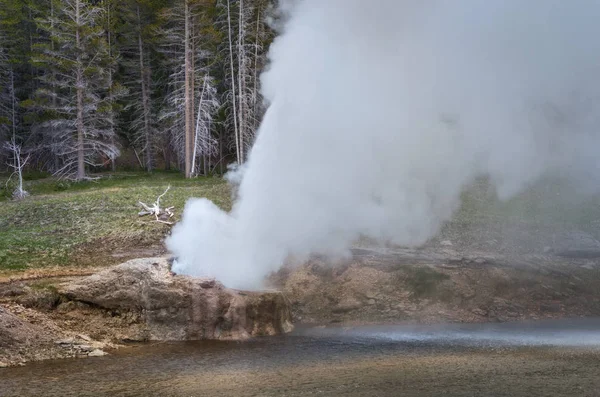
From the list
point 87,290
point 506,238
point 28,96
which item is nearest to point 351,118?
point 506,238

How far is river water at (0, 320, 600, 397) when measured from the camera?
823cm

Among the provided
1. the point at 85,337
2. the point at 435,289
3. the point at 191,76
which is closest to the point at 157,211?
the point at 85,337

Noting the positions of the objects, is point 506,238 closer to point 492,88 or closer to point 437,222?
point 437,222

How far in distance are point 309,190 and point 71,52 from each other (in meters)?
23.9

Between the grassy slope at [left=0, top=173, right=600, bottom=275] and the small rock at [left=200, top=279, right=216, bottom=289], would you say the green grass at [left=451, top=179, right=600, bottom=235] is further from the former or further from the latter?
the small rock at [left=200, top=279, right=216, bottom=289]

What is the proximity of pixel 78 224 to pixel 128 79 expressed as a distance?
2612 cm

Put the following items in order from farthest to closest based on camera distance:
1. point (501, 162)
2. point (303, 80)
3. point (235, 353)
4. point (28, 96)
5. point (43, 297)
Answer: point (28, 96) → point (501, 162) → point (303, 80) → point (43, 297) → point (235, 353)

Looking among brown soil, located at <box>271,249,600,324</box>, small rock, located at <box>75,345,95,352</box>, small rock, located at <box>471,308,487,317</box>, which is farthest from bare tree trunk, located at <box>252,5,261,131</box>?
small rock, located at <box>75,345,95,352</box>

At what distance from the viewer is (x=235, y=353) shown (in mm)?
10820

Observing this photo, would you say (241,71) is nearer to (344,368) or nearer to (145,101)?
(145,101)

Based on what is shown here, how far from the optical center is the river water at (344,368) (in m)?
8.23

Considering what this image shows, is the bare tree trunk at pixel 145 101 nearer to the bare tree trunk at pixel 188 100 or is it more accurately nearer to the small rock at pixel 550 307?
the bare tree trunk at pixel 188 100

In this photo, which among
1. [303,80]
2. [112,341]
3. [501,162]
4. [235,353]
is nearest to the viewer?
[235,353]

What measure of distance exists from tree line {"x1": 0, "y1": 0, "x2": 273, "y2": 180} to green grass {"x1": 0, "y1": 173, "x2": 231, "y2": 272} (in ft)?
21.7
